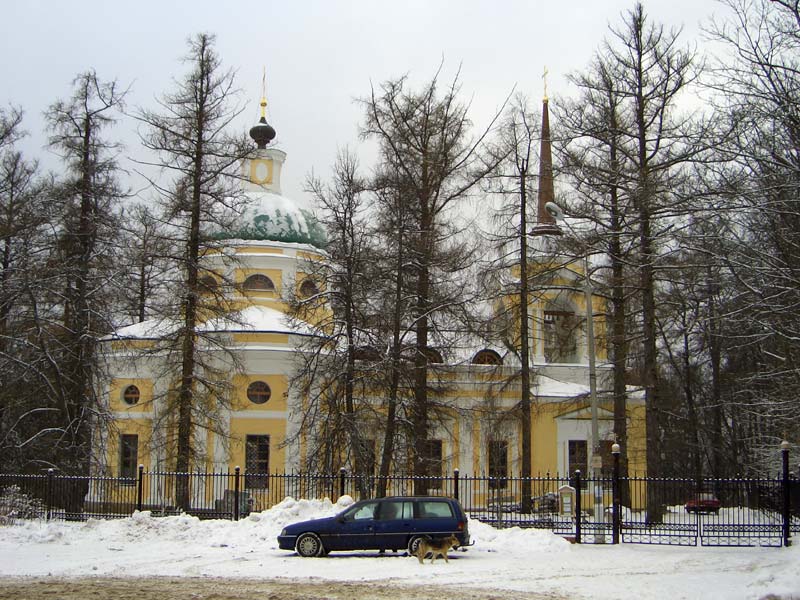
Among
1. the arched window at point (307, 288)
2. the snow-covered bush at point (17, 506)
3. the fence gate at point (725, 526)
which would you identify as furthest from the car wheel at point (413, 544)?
the arched window at point (307, 288)

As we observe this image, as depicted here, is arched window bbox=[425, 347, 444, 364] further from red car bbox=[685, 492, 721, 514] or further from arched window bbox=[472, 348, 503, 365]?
arched window bbox=[472, 348, 503, 365]

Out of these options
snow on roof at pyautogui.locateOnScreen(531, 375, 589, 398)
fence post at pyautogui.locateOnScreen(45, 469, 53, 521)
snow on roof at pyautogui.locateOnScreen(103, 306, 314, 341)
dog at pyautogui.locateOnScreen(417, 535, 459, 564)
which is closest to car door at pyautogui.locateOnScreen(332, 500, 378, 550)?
dog at pyautogui.locateOnScreen(417, 535, 459, 564)

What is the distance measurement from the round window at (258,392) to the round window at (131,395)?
4294 millimetres

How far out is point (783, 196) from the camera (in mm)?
14992

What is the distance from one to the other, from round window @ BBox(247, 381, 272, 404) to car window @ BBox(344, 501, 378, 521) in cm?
1710

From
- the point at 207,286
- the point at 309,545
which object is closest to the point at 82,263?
the point at 207,286

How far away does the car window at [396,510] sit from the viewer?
57.1 ft

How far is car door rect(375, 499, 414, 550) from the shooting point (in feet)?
56.6

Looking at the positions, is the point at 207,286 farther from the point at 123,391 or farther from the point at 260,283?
the point at 260,283

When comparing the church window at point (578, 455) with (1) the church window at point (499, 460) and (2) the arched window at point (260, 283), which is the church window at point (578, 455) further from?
(2) the arched window at point (260, 283)

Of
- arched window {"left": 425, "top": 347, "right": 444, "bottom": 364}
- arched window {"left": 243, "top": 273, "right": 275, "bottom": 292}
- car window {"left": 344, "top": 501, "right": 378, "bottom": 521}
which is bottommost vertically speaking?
car window {"left": 344, "top": 501, "right": 378, "bottom": 521}

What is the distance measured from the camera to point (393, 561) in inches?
651

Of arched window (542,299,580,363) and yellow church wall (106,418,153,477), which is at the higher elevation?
arched window (542,299,580,363)

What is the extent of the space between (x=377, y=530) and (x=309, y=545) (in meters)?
1.24
